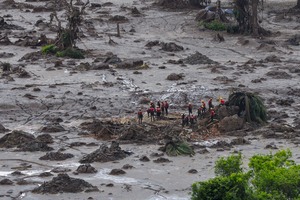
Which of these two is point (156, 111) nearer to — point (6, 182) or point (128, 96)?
point (128, 96)

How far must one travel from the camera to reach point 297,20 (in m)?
57.3

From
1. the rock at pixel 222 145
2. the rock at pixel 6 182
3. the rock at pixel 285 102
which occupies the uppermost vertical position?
the rock at pixel 6 182

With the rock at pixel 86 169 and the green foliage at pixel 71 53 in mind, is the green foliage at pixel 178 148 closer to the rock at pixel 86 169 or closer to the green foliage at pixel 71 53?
the rock at pixel 86 169

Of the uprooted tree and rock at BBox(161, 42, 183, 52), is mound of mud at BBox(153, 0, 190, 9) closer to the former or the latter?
the uprooted tree

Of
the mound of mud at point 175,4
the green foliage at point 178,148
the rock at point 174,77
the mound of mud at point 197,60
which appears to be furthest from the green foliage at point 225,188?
the mound of mud at point 175,4

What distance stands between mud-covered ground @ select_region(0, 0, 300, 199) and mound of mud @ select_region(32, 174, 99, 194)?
0.10 feet

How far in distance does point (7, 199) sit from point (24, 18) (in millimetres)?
37669

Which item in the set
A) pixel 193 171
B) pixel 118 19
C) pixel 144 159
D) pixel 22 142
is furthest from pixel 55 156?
pixel 118 19

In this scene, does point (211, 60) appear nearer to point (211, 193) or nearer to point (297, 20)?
point (297, 20)

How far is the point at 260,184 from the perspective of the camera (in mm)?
17500

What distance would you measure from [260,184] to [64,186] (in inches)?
282

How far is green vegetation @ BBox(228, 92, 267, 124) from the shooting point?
30766mm

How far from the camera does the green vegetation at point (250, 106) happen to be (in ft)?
101

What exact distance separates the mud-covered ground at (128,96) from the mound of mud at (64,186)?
0.03m
